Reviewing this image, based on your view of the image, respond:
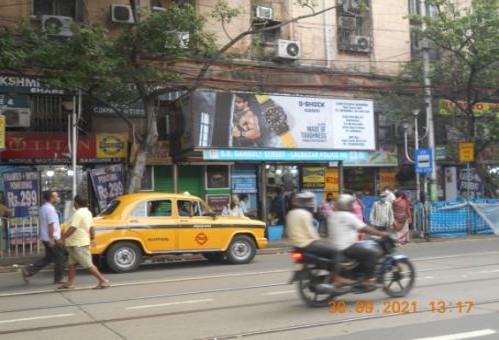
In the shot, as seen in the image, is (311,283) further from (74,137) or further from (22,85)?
(22,85)

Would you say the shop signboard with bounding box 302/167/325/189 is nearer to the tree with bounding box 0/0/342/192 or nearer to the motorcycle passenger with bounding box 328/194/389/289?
the tree with bounding box 0/0/342/192

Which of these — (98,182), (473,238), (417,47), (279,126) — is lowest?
(473,238)

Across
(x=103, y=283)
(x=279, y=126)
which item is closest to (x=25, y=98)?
(x=279, y=126)

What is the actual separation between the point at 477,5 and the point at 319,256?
1551cm

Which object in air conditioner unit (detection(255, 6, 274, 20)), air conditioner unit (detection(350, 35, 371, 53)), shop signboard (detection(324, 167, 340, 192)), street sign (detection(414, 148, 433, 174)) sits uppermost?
air conditioner unit (detection(255, 6, 274, 20))

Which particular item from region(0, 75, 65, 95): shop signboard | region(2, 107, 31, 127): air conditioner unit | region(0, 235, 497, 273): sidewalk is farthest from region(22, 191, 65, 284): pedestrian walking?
region(0, 75, 65, 95): shop signboard

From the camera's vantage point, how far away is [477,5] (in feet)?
67.4

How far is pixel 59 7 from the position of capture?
19297 millimetres

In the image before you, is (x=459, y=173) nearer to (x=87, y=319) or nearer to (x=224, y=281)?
(x=224, y=281)

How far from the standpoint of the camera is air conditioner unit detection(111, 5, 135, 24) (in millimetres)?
19219

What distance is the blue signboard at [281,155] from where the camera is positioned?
18406 millimetres

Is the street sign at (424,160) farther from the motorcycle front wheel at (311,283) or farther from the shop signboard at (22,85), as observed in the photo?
the motorcycle front wheel at (311,283)

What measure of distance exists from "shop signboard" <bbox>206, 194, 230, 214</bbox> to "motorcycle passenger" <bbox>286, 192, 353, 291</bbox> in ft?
40.1

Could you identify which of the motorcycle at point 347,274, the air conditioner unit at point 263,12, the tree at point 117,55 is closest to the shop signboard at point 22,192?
the tree at point 117,55
